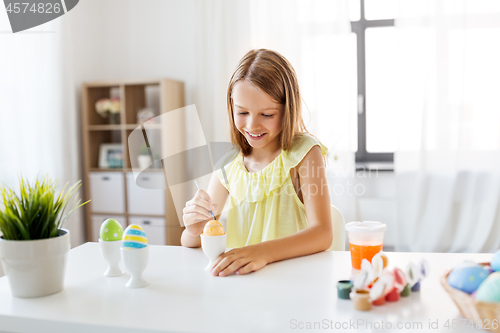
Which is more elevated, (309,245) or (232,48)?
(232,48)

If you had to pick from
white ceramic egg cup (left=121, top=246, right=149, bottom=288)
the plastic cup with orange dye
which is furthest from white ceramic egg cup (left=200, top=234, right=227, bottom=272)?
the plastic cup with orange dye

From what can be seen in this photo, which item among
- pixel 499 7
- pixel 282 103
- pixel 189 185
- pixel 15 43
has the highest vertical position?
pixel 499 7

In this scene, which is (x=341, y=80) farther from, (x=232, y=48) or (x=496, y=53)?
(x=496, y=53)

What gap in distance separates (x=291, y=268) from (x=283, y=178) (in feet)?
1.39

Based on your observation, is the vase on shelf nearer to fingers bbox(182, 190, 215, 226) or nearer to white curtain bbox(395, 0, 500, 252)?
white curtain bbox(395, 0, 500, 252)

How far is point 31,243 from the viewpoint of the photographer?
2.54 feet

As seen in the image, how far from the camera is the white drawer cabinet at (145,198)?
315 centimetres

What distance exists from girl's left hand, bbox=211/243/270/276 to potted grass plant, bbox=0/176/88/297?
30 cm

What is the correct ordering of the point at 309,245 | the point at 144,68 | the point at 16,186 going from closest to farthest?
the point at 309,245 < the point at 16,186 < the point at 144,68

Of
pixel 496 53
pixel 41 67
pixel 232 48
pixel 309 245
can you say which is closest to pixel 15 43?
pixel 41 67

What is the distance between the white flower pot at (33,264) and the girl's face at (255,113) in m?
0.60

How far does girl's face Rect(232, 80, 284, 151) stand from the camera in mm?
1213

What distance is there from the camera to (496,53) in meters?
2.97

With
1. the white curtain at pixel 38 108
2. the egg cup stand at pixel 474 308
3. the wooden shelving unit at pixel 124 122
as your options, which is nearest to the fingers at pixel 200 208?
the egg cup stand at pixel 474 308
